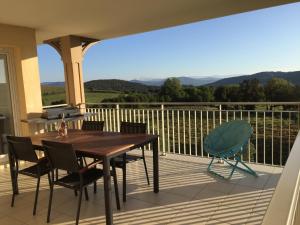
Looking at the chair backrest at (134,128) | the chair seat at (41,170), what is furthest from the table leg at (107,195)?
the chair backrest at (134,128)

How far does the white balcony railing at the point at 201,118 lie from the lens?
4.04 metres

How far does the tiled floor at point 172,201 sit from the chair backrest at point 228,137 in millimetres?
414

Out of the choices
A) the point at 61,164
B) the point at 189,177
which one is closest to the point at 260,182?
the point at 189,177

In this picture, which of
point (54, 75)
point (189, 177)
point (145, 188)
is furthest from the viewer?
point (54, 75)

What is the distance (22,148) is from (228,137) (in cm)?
291

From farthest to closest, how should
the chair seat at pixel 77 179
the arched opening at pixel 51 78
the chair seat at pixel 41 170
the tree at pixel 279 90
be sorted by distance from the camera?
the tree at pixel 279 90, the arched opening at pixel 51 78, the chair seat at pixel 41 170, the chair seat at pixel 77 179

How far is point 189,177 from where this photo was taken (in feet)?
12.5

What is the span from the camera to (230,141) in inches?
156

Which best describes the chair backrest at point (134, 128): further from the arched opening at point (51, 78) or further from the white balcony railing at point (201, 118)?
the arched opening at point (51, 78)

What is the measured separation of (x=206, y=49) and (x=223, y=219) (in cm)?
1183

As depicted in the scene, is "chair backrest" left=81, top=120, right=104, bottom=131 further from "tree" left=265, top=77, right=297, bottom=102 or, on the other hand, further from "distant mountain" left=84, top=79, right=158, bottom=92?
"tree" left=265, top=77, right=297, bottom=102

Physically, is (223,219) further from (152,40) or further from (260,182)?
(152,40)

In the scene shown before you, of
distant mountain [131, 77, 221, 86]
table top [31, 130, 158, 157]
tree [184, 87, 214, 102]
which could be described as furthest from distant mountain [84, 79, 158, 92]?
table top [31, 130, 158, 157]

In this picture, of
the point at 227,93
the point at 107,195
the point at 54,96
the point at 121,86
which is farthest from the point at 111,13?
the point at 227,93
